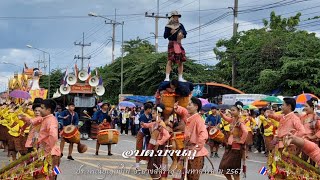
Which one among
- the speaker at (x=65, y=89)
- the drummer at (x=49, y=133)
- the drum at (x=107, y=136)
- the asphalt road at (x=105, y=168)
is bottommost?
the asphalt road at (x=105, y=168)

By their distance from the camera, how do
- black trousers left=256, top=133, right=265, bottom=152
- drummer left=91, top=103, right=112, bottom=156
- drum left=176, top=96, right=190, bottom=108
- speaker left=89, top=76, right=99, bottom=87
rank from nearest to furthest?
1. drum left=176, top=96, right=190, bottom=108
2. drummer left=91, top=103, right=112, bottom=156
3. black trousers left=256, top=133, right=265, bottom=152
4. speaker left=89, top=76, right=99, bottom=87

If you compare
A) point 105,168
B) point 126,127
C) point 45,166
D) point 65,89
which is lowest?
point 105,168

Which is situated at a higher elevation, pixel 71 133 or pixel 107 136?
pixel 71 133

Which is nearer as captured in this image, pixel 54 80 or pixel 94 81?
pixel 94 81

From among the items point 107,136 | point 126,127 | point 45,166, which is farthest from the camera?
point 126,127

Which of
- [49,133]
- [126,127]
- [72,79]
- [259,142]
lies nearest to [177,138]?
[49,133]

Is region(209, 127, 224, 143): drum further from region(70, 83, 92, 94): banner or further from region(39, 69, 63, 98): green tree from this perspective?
region(39, 69, 63, 98): green tree

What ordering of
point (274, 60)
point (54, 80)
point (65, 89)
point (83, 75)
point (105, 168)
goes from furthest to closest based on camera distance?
1. point (54, 80)
2. point (274, 60)
3. point (83, 75)
4. point (65, 89)
5. point (105, 168)

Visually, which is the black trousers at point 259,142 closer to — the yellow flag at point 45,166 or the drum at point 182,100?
the drum at point 182,100

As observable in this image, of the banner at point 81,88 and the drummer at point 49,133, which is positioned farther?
the banner at point 81,88

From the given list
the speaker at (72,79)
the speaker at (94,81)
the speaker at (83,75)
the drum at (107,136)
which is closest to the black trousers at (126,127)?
the speaker at (94,81)

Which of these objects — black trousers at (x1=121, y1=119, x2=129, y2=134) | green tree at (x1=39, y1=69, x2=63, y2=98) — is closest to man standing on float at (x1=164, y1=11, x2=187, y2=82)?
black trousers at (x1=121, y1=119, x2=129, y2=134)

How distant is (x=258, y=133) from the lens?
21281 mm

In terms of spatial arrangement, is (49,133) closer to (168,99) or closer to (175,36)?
(168,99)
